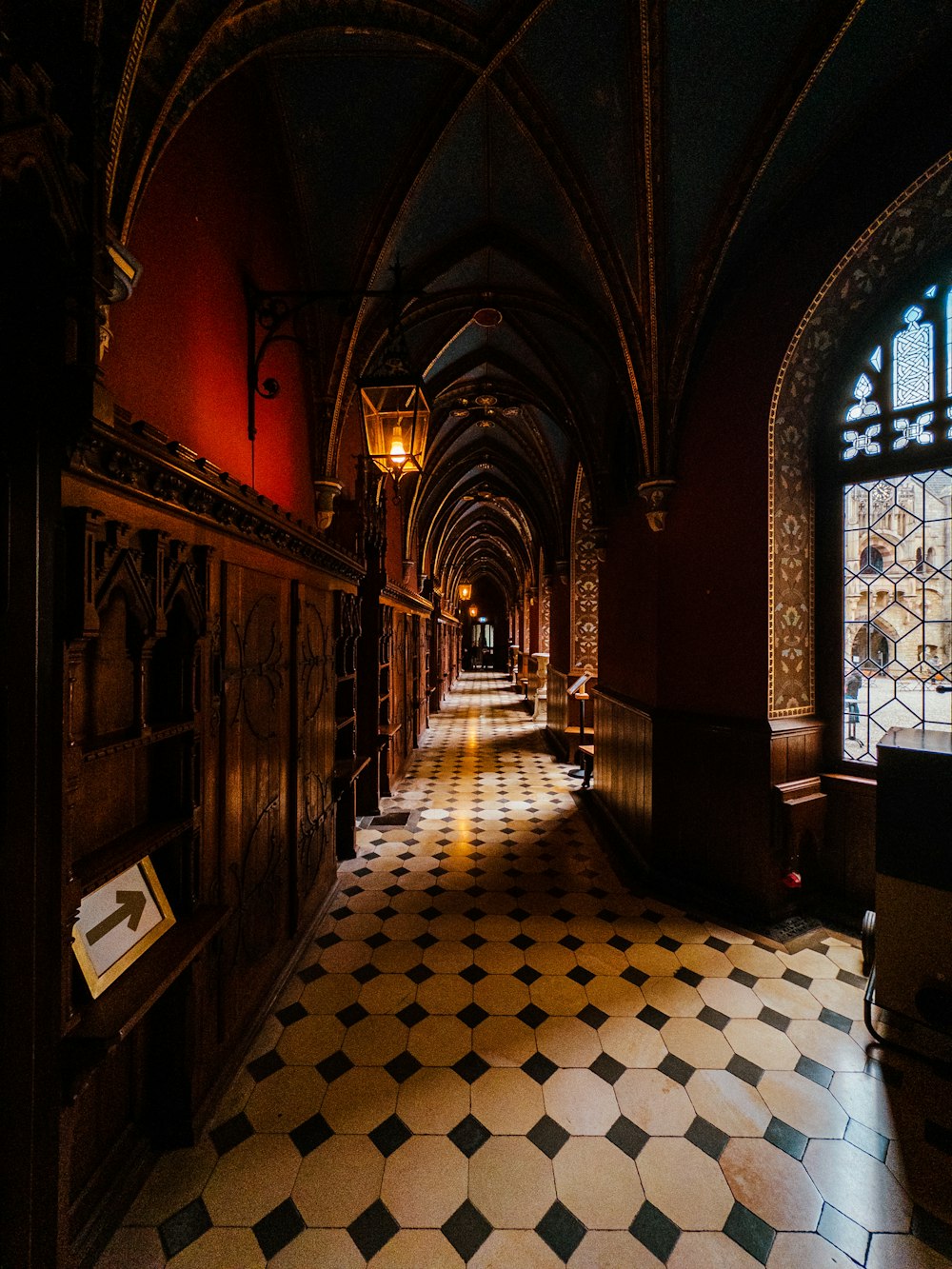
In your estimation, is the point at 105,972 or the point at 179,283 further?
the point at 179,283

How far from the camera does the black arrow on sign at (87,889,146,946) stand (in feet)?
5.29

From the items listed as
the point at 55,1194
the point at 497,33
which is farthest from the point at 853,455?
the point at 55,1194

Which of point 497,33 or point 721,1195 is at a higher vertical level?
point 497,33

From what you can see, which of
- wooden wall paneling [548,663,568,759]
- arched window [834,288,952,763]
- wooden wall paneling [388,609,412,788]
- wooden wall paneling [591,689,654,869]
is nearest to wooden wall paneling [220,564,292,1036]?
wooden wall paneling [591,689,654,869]

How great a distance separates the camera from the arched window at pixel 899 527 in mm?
3416

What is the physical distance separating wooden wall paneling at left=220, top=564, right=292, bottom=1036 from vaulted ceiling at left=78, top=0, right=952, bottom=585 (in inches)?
68.7

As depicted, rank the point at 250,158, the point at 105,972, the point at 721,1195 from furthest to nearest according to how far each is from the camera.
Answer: the point at 250,158 < the point at 721,1195 < the point at 105,972

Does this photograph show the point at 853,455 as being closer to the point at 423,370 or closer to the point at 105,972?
the point at 423,370

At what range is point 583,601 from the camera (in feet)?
31.0

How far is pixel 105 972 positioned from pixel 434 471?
11036 mm

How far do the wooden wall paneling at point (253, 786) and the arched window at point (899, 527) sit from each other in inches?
167

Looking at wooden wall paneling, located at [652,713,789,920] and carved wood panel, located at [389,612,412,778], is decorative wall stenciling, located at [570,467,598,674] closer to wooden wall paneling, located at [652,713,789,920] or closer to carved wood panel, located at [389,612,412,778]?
carved wood panel, located at [389,612,412,778]

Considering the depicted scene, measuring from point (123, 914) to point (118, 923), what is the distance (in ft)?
0.13

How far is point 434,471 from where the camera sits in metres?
11.4
